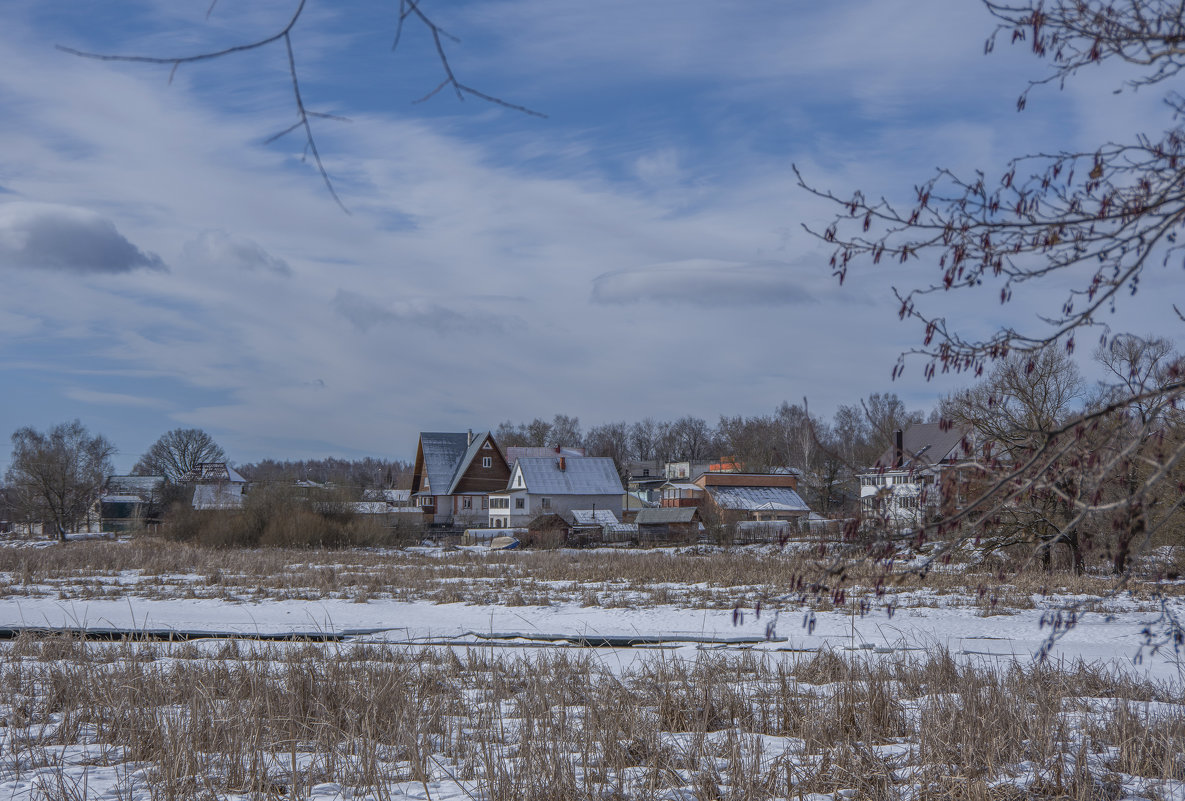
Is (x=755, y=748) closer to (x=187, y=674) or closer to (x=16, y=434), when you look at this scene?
(x=187, y=674)

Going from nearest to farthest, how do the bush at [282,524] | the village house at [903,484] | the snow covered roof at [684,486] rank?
the village house at [903,484]
the bush at [282,524]
the snow covered roof at [684,486]

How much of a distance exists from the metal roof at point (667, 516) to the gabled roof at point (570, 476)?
1154 cm

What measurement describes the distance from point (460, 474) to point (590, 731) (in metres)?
64.9

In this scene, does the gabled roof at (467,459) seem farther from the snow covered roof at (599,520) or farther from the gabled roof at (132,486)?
the gabled roof at (132,486)

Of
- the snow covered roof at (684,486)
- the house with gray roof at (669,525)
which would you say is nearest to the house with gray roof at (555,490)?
the snow covered roof at (684,486)

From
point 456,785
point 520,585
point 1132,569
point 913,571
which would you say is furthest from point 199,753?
point 520,585

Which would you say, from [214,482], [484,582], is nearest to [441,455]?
[214,482]

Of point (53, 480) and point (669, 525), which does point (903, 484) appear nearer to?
point (669, 525)

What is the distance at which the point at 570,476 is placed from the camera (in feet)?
208

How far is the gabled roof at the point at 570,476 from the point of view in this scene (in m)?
61.9

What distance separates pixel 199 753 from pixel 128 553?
99.1ft

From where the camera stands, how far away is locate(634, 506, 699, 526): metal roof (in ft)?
164

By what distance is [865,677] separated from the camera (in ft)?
24.4

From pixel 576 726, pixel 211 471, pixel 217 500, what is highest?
pixel 211 471
